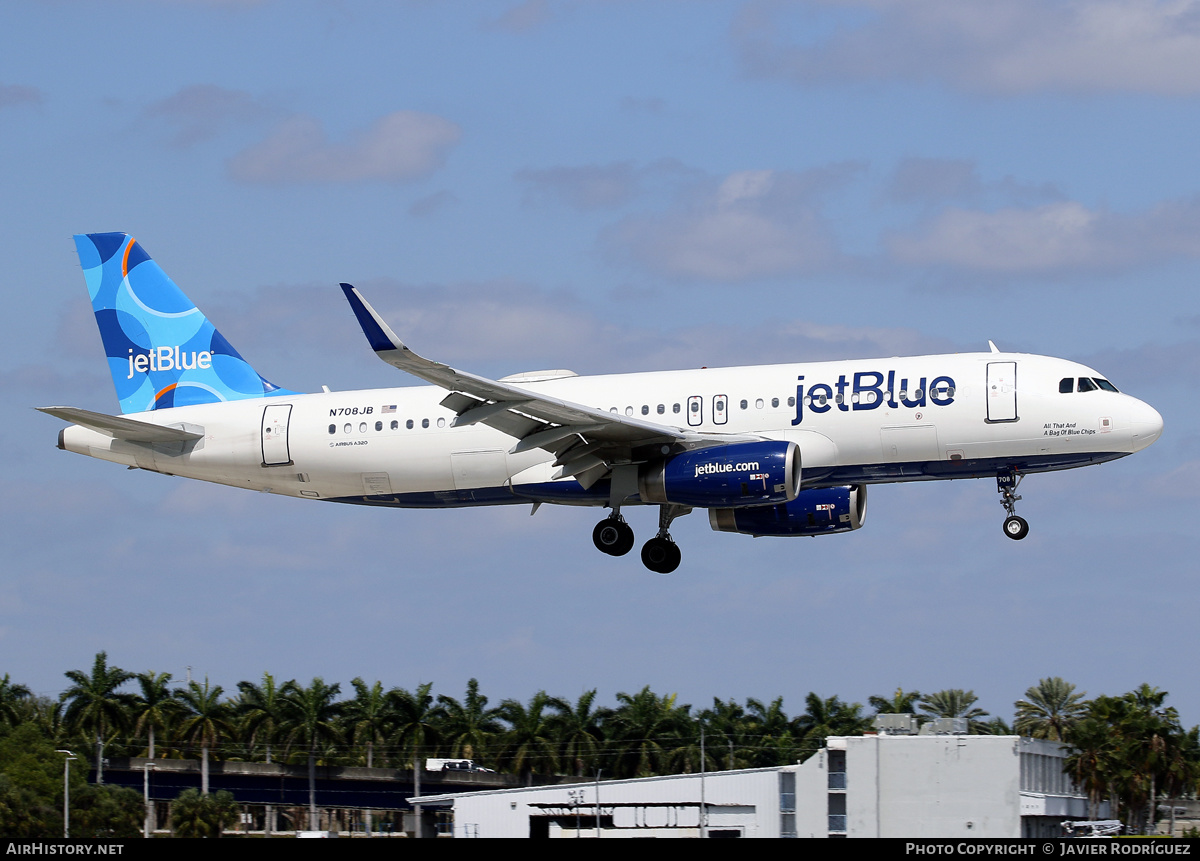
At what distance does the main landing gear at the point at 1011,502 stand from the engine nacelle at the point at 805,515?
408 cm

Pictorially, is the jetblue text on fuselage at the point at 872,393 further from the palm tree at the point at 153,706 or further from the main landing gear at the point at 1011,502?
the palm tree at the point at 153,706

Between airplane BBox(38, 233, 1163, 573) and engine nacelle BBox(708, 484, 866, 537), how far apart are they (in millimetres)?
54

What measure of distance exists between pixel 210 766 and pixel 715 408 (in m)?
60.7

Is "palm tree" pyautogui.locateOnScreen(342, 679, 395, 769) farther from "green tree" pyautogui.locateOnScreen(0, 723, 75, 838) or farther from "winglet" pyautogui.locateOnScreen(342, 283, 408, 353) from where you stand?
"winglet" pyautogui.locateOnScreen(342, 283, 408, 353)

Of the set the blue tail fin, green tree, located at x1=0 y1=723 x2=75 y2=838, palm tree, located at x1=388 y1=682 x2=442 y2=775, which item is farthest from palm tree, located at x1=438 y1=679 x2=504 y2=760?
the blue tail fin

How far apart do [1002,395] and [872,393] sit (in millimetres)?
2986

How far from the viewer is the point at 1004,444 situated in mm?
36406

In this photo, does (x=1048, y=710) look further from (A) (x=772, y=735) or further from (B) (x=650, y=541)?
(B) (x=650, y=541)

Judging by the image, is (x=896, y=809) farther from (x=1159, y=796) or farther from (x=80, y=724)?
(x=80, y=724)

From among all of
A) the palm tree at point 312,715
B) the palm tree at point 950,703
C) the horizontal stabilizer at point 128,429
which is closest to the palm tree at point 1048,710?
the palm tree at point 950,703

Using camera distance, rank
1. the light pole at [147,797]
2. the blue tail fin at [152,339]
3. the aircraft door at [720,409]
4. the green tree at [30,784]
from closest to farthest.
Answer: the aircraft door at [720,409] → the blue tail fin at [152,339] → the green tree at [30,784] → the light pole at [147,797]

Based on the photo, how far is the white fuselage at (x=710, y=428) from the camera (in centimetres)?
3641

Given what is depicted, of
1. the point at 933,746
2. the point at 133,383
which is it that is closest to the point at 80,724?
the point at 133,383

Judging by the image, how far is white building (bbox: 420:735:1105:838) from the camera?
50.6 metres
